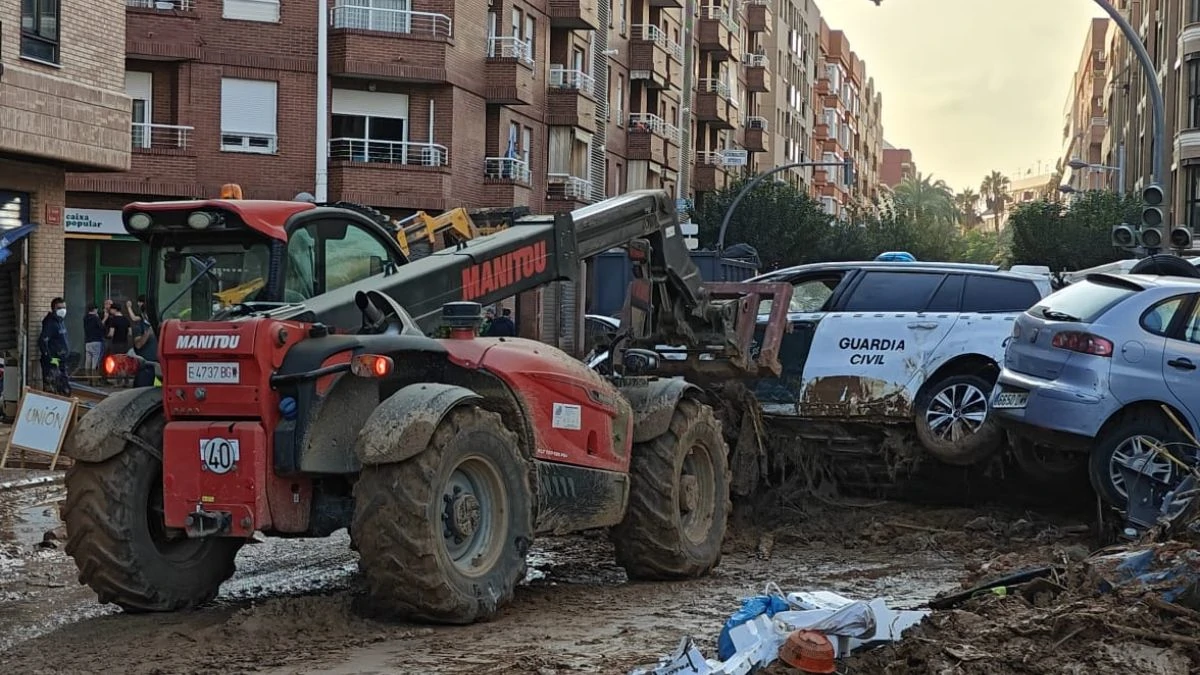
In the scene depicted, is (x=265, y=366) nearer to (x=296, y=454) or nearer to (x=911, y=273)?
(x=296, y=454)

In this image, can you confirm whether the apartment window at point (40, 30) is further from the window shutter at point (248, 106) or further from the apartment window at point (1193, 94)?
the apartment window at point (1193, 94)

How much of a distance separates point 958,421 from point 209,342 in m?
6.51

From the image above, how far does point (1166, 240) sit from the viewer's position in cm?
2097

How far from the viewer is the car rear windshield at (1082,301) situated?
36.0ft

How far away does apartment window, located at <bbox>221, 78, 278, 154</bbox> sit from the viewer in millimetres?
36156

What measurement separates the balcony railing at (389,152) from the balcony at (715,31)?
30780 mm

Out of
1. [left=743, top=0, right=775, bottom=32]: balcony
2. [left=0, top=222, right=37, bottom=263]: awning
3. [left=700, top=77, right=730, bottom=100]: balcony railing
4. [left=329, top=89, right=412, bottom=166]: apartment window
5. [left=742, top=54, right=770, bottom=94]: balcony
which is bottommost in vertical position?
[left=0, top=222, right=37, bottom=263]: awning

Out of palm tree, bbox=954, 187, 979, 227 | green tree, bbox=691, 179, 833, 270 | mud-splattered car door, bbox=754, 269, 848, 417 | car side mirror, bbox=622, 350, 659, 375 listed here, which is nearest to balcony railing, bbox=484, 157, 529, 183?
green tree, bbox=691, 179, 833, 270

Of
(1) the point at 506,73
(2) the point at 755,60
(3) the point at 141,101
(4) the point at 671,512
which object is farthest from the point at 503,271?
(2) the point at 755,60

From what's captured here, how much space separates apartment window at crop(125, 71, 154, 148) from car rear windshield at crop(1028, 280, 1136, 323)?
2772 centimetres

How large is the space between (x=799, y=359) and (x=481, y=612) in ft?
17.6

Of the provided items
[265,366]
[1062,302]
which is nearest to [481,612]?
[265,366]

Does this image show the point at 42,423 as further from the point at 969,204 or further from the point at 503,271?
the point at 969,204

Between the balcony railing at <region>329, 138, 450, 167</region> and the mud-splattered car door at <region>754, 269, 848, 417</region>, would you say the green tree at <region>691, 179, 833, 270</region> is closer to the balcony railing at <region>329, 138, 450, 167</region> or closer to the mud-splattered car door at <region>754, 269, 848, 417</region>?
the balcony railing at <region>329, 138, 450, 167</region>
